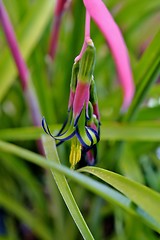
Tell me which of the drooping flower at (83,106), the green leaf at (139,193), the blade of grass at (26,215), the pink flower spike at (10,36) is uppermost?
the pink flower spike at (10,36)

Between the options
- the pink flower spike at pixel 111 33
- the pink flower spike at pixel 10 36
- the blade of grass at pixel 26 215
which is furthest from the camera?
the blade of grass at pixel 26 215

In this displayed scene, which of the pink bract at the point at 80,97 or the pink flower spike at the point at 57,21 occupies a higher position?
the pink flower spike at the point at 57,21

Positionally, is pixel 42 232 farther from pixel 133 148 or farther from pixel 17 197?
pixel 133 148

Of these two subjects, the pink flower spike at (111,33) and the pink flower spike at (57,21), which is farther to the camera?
the pink flower spike at (57,21)

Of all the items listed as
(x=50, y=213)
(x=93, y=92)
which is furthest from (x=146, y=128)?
(x=50, y=213)

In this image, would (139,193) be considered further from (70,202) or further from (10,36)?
(10,36)

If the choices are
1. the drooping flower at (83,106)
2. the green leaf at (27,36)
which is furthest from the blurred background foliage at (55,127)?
the drooping flower at (83,106)

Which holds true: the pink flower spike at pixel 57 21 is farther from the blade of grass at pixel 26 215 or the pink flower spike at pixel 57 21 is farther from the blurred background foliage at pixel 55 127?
the blade of grass at pixel 26 215
